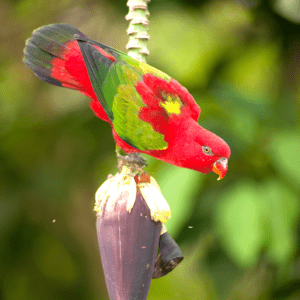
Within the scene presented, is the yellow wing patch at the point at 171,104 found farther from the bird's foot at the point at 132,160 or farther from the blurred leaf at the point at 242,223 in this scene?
the blurred leaf at the point at 242,223

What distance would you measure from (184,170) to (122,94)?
70 cm

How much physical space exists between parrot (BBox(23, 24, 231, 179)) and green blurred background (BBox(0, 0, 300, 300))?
612 mm

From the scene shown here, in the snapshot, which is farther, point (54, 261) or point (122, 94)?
point (54, 261)

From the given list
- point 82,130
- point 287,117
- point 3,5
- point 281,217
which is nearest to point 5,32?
point 3,5

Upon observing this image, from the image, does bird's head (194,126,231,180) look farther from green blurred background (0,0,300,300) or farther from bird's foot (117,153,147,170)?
green blurred background (0,0,300,300)

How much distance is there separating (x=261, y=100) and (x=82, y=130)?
2.71ft

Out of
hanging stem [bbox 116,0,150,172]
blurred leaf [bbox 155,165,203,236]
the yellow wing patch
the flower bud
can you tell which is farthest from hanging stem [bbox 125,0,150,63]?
blurred leaf [bbox 155,165,203,236]

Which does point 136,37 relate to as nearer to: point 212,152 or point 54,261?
point 212,152

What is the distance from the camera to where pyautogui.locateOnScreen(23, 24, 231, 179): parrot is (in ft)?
1.92

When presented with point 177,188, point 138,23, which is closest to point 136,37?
point 138,23

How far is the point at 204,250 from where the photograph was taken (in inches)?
66.4

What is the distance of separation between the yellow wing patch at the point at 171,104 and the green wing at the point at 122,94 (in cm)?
4

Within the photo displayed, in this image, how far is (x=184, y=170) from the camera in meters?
1.25

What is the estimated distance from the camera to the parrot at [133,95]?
1.92 ft
